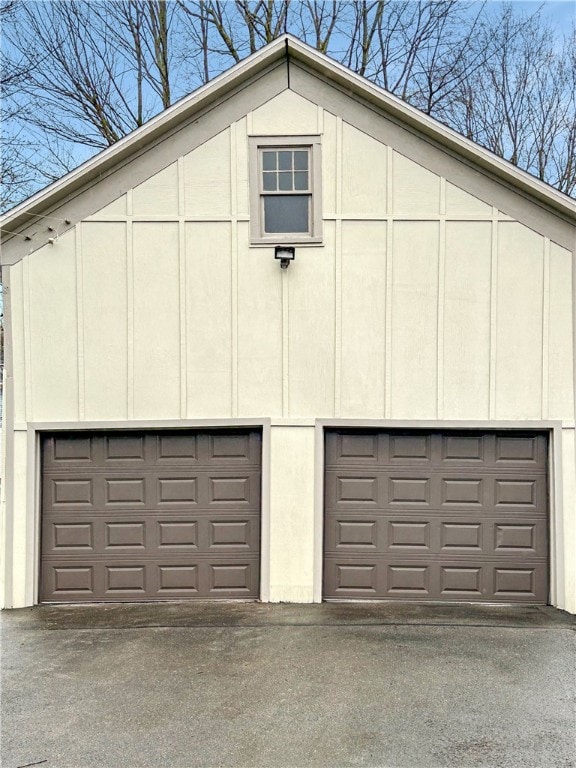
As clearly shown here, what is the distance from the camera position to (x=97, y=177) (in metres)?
6.89

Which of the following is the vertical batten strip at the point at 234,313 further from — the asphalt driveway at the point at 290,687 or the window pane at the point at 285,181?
the asphalt driveway at the point at 290,687

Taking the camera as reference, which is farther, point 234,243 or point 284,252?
point 234,243

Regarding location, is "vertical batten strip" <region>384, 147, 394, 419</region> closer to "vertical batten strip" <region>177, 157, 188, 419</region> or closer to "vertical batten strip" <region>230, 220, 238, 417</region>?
"vertical batten strip" <region>230, 220, 238, 417</region>

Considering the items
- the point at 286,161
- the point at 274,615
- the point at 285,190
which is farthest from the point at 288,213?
the point at 274,615

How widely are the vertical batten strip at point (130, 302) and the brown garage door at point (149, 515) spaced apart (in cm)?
53

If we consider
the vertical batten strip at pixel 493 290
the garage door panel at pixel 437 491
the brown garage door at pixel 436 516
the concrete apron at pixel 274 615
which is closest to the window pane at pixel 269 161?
the vertical batten strip at pixel 493 290

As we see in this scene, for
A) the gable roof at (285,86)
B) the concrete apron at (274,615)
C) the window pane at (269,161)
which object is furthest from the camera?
the window pane at (269,161)

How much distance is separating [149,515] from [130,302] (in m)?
2.65

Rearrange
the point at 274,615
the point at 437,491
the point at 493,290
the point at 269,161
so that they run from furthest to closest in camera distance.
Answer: the point at 437,491
the point at 269,161
the point at 493,290
the point at 274,615

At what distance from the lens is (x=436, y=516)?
276 inches

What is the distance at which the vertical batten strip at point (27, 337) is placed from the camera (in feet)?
22.8

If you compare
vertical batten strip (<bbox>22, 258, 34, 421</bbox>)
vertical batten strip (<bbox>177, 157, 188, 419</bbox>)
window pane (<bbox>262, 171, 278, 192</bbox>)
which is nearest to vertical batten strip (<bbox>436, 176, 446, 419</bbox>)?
window pane (<bbox>262, 171, 278, 192</bbox>)

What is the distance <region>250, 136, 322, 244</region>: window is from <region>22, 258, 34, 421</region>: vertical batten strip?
281 cm

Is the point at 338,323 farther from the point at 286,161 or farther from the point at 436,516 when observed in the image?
the point at 436,516
